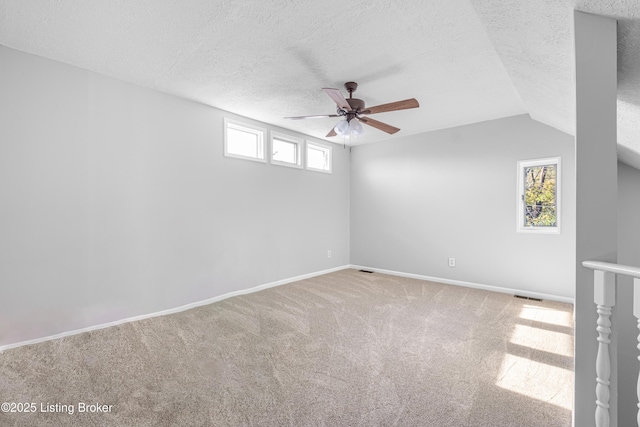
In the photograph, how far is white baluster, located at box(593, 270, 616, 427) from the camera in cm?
119

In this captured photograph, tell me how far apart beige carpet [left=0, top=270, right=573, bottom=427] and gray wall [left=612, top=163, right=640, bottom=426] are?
516 mm

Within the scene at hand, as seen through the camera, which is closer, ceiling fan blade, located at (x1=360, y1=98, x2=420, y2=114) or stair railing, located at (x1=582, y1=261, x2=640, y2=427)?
stair railing, located at (x1=582, y1=261, x2=640, y2=427)

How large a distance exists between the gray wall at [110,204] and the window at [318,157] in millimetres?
1109

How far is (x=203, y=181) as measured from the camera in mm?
3559

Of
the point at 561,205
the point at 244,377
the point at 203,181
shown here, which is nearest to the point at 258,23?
the point at 203,181

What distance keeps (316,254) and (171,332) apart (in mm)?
Result: 2800

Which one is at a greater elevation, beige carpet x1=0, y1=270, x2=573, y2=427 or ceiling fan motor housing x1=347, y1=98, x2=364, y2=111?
ceiling fan motor housing x1=347, y1=98, x2=364, y2=111

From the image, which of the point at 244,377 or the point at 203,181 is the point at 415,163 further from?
the point at 244,377

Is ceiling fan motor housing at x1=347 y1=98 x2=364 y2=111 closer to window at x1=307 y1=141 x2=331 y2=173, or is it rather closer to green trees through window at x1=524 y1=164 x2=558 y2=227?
window at x1=307 y1=141 x2=331 y2=173

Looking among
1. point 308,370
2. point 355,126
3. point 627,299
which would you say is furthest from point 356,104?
point 627,299

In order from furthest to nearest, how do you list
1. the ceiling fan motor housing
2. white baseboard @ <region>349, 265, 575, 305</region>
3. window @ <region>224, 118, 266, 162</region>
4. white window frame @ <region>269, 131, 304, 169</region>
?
white window frame @ <region>269, 131, 304, 169</region> < window @ <region>224, 118, 266, 162</region> < white baseboard @ <region>349, 265, 575, 305</region> < the ceiling fan motor housing

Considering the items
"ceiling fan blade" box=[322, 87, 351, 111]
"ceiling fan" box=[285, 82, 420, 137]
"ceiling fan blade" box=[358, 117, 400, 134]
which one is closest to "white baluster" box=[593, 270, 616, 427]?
"ceiling fan" box=[285, 82, 420, 137]

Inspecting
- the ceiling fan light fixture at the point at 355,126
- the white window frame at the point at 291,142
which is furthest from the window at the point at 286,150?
the ceiling fan light fixture at the point at 355,126

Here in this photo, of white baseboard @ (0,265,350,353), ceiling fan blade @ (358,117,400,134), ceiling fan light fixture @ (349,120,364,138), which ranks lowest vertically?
white baseboard @ (0,265,350,353)
